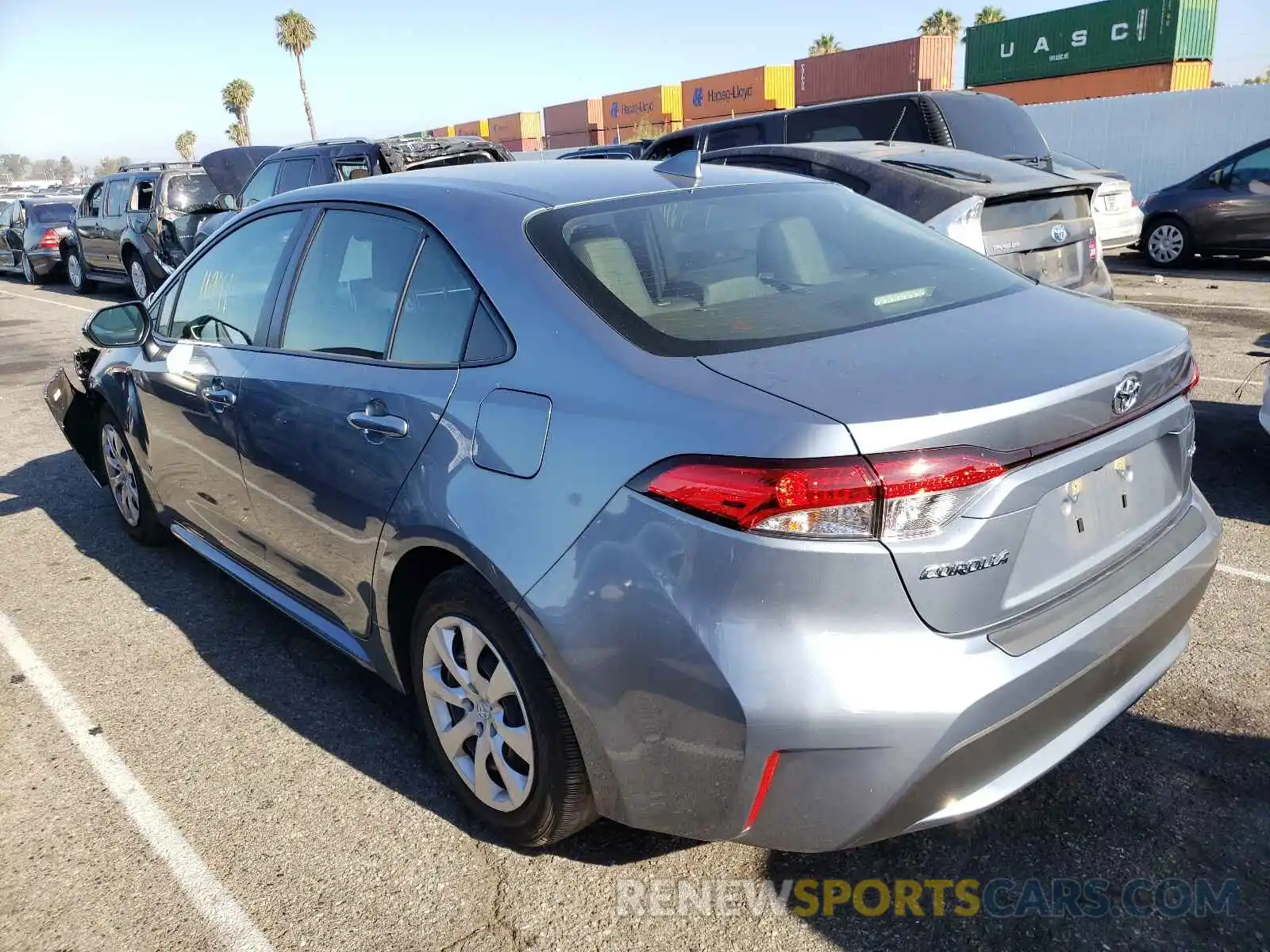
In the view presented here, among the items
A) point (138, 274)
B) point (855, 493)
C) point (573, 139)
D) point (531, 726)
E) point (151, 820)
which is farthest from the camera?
point (573, 139)

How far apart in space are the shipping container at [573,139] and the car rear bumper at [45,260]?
34.2 m

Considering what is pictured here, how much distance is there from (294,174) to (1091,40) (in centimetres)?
3275

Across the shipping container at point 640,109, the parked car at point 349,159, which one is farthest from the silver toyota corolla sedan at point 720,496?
the shipping container at point 640,109

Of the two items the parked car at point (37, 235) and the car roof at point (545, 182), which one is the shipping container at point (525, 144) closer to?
the parked car at point (37, 235)

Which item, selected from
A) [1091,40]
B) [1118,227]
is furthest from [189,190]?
[1091,40]

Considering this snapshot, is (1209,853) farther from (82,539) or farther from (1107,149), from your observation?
(1107,149)

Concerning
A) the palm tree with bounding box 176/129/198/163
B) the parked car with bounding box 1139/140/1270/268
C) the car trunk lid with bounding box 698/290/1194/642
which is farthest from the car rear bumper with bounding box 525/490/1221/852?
the palm tree with bounding box 176/129/198/163

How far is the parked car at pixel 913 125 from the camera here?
28.2ft

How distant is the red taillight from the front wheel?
12.7m

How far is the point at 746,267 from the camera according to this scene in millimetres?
2766

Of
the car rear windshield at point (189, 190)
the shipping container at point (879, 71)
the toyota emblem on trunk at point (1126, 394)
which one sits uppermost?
the shipping container at point (879, 71)

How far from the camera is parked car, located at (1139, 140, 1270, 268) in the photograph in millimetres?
12070

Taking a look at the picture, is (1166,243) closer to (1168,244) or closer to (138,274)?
(1168,244)

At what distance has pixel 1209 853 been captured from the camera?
2479 millimetres
